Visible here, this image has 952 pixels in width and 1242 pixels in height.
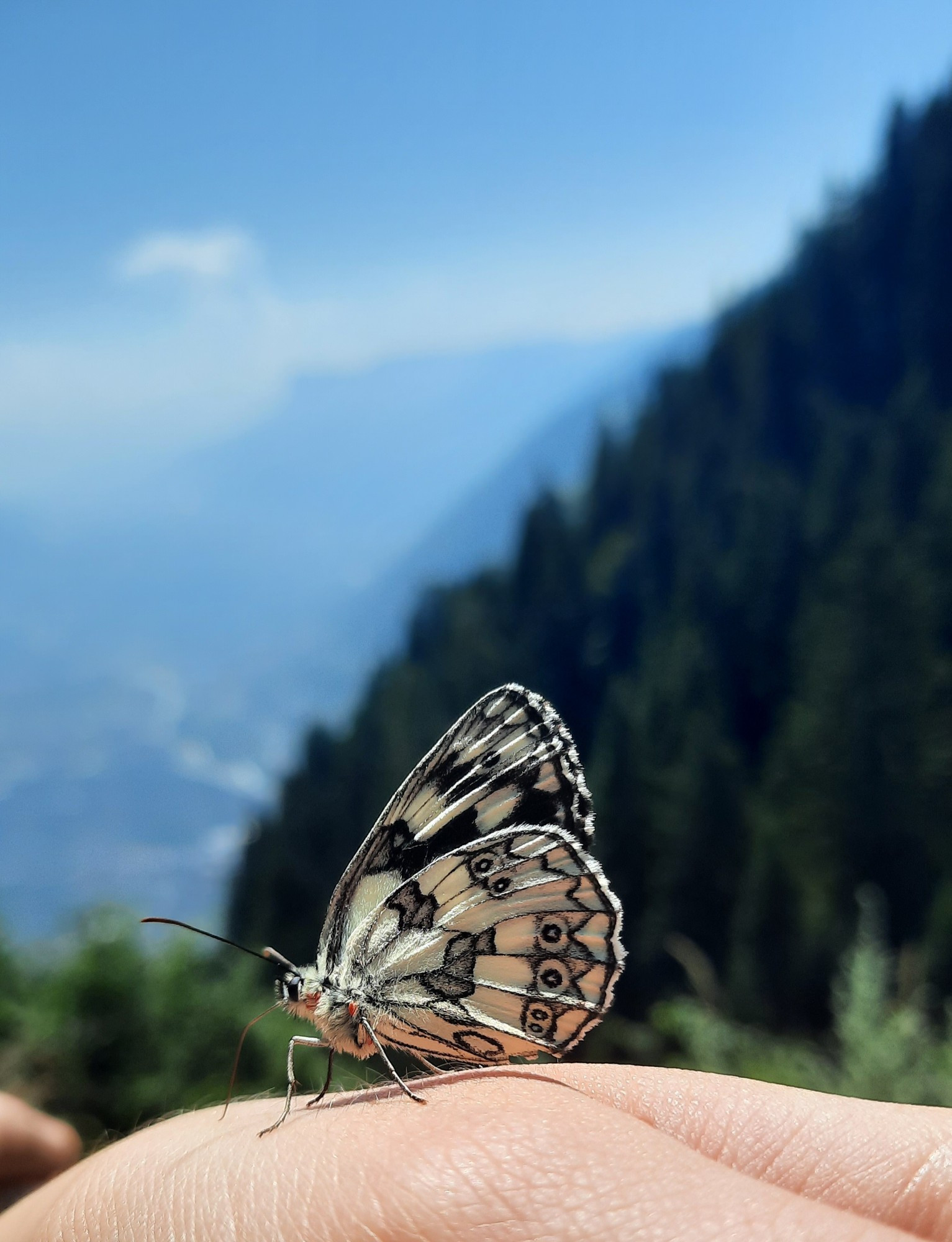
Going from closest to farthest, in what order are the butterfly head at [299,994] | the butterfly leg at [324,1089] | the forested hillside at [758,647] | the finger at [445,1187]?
the finger at [445,1187] → the butterfly leg at [324,1089] → the butterfly head at [299,994] → the forested hillside at [758,647]

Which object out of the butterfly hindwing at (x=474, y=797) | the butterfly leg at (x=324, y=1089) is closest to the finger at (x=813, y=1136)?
the butterfly leg at (x=324, y=1089)

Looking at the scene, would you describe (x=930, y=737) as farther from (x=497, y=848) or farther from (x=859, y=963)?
(x=497, y=848)

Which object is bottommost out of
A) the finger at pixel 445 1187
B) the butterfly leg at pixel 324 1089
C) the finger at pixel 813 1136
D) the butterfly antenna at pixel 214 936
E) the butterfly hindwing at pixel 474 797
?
the finger at pixel 813 1136

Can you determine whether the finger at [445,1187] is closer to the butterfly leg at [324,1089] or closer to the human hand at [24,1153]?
the butterfly leg at [324,1089]

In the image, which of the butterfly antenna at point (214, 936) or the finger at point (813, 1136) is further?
the butterfly antenna at point (214, 936)

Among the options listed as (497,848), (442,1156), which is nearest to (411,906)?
(497,848)

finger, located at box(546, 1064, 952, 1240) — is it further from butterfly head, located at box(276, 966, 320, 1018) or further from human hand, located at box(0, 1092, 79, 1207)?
human hand, located at box(0, 1092, 79, 1207)

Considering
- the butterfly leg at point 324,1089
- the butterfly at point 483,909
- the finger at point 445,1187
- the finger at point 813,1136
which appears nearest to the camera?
the finger at point 445,1187

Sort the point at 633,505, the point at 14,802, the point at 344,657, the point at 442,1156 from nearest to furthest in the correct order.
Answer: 1. the point at 442,1156
2. the point at 633,505
3. the point at 14,802
4. the point at 344,657
